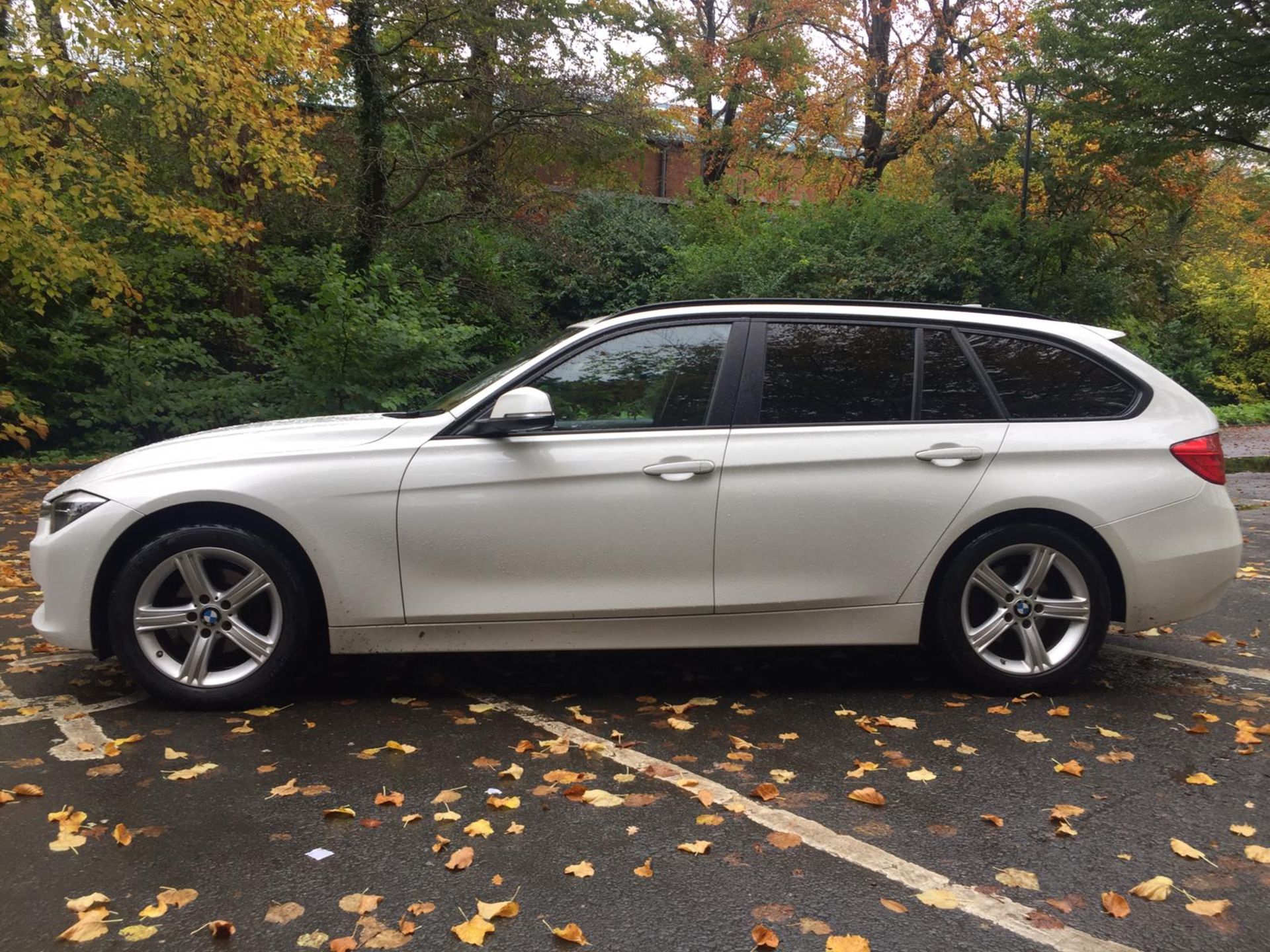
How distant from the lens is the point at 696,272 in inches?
775

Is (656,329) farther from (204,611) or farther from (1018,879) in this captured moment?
(1018,879)

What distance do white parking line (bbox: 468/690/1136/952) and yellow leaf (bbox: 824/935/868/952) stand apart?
0.35 meters

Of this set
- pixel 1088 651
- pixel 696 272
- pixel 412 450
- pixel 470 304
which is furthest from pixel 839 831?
pixel 696 272

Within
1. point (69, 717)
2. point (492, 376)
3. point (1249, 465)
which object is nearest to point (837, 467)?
point (492, 376)

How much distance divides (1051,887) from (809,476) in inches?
76.9

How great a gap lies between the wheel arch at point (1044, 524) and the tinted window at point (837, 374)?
58 cm

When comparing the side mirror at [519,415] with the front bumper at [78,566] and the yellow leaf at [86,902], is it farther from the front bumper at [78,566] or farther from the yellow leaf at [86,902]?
the yellow leaf at [86,902]

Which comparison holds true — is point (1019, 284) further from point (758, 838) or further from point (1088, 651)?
point (758, 838)

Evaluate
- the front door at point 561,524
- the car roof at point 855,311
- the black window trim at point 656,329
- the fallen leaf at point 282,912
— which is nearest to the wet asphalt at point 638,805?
the fallen leaf at point 282,912

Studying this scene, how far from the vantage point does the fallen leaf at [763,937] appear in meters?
2.65

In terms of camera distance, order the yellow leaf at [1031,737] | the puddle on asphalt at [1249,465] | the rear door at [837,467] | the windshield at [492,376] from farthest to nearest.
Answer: the puddle on asphalt at [1249,465] → the windshield at [492,376] → the rear door at [837,467] → the yellow leaf at [1031,737]

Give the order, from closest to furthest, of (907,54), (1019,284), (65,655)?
(65,655), (1019,284), (907,54)

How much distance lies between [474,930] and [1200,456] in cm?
374

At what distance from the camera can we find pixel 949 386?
187 inches
